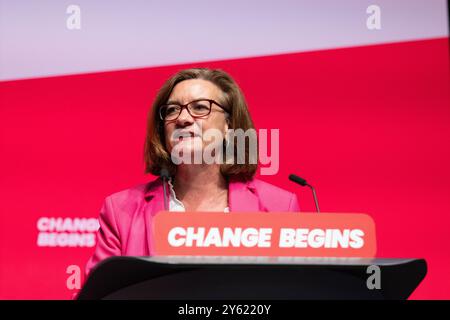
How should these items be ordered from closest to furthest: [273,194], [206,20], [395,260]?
[395,260] < [273,194] < [206,20]

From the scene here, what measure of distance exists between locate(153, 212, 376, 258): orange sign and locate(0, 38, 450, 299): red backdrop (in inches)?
55.7

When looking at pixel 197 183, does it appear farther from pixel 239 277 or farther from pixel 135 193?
pixel 239 277

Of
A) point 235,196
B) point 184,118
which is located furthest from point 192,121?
point 235,196

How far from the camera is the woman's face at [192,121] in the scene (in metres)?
2.36

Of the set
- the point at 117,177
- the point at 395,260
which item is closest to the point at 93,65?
the point at 117,177

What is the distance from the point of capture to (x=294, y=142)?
124 inches

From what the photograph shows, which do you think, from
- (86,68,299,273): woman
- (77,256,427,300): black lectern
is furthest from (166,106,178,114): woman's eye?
(77,256,427,300): black lectern

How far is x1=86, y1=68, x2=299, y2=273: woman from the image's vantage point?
2.31 m

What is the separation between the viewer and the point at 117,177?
3.16 meters

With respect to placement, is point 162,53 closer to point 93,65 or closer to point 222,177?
point 93,65

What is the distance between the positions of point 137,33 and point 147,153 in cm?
80

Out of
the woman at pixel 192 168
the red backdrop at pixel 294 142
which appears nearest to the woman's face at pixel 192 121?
the woman at pixel 192 168

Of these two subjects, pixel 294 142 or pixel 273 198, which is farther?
pixel 294 142

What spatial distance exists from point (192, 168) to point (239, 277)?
0.97 m
